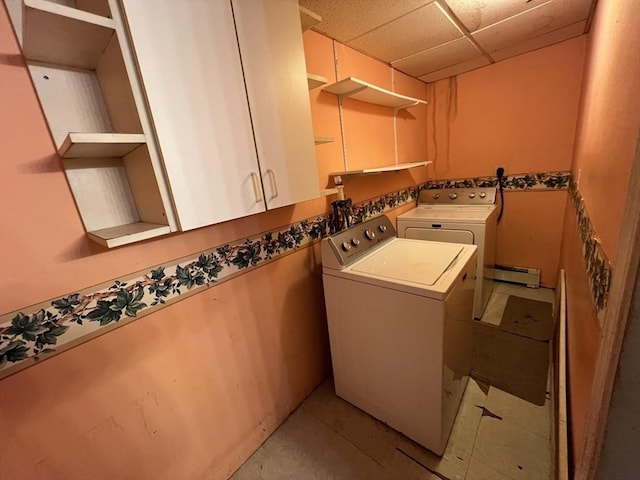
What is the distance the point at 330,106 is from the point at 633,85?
139 cm

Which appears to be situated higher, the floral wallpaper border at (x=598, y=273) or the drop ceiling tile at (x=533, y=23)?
the drop ceiling tile at (x=533, y=23)

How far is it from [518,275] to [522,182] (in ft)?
3.17

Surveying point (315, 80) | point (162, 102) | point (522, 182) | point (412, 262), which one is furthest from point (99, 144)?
point (522, 182)

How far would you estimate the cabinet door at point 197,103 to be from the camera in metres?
0.77

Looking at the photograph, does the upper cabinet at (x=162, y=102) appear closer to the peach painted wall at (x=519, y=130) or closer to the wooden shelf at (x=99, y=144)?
the wooden shelf at (x=99, y=144)

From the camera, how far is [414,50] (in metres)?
1.97

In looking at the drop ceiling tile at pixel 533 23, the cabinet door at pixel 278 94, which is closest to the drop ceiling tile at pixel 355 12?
the cabinet door at pixel 278 94

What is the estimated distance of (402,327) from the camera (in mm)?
1243

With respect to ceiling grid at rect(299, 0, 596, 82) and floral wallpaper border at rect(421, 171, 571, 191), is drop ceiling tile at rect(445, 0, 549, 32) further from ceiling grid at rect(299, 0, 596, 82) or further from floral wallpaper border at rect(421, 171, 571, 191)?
floral wallpaper border at rect(421, 171, 571, 191)

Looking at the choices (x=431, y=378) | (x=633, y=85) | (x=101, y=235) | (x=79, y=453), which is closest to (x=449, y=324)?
(x=431, y=378)

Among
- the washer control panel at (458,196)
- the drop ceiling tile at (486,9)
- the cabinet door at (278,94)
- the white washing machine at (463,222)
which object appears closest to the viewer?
the cabinet door at (278,94)

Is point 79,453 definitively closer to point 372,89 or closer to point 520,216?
point 372,89

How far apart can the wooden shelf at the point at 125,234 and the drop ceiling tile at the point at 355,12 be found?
1.35 metres

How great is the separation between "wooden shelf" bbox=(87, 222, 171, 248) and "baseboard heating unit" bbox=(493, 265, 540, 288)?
3086 mm
